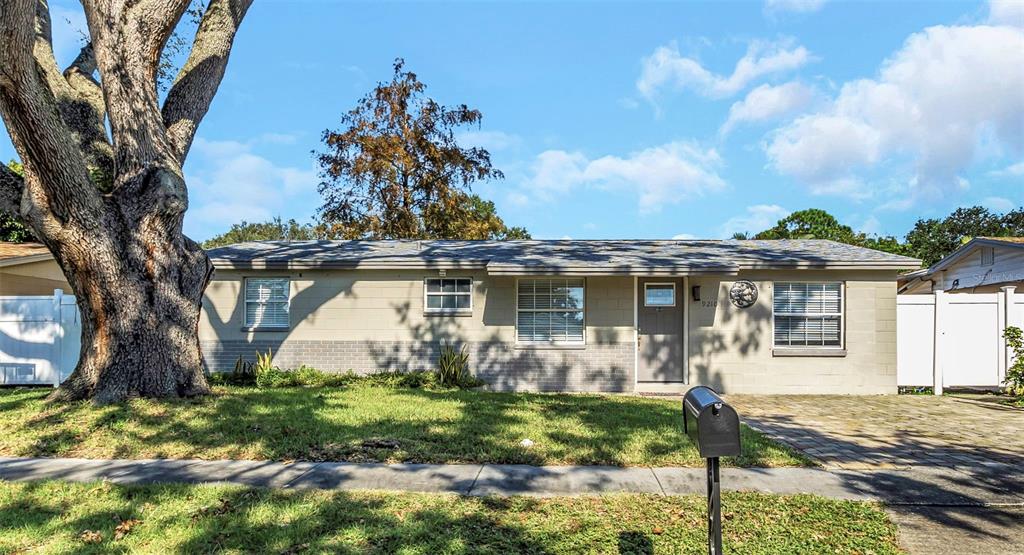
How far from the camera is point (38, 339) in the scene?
10609 mm

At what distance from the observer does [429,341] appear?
1148cm

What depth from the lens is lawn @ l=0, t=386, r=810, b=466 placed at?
5695mm

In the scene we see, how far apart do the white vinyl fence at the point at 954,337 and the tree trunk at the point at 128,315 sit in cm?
1356

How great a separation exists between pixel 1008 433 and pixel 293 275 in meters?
12.7

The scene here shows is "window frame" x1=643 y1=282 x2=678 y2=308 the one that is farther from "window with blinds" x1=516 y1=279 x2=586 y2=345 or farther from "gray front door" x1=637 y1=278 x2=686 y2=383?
"window with blinds" x1=516 y1=279 x2=586 y2=345

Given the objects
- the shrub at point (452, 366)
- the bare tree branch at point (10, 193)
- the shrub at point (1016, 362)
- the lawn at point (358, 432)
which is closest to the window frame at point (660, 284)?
the lawn at point (358, 432)

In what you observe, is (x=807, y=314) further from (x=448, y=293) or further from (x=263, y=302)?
(x=263, y=302)

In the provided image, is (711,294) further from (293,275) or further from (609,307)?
(293,275)

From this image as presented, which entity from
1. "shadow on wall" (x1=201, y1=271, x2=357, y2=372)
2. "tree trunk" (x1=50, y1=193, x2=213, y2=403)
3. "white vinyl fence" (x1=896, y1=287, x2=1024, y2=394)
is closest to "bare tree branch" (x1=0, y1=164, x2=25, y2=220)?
"tree trunk" (x1=50, y1=193, x2=213, y2=403)

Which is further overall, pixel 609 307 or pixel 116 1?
pixel 609 307

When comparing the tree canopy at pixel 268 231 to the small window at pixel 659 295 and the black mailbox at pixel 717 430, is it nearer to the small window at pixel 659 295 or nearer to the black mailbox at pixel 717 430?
the small window at pixel 659 295

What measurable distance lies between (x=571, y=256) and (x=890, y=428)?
6478 millimetres

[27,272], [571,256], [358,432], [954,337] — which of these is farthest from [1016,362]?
[27,272]

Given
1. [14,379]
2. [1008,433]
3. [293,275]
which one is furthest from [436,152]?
[1008,433]
